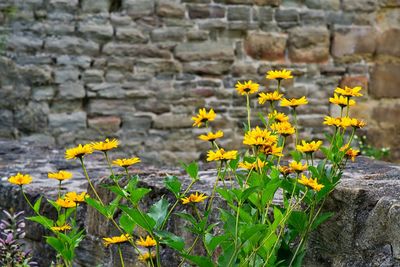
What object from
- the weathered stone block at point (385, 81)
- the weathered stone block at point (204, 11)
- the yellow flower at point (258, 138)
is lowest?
the weathered stone block at point (385, 81)

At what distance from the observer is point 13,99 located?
18.0 feet

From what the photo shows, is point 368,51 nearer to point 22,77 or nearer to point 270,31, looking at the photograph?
point 270,31

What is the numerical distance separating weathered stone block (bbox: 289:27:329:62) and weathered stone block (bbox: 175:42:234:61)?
1.77 feet

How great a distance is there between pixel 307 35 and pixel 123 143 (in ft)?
5.61

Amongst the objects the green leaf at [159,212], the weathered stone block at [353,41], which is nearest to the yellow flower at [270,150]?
the green leaf at [159,212]

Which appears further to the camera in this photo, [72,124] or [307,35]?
[307,35]

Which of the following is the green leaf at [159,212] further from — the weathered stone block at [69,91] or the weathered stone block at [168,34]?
the weathered stone block at [168,34]

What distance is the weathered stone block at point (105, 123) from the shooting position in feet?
18.6

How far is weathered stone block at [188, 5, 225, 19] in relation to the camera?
587cm

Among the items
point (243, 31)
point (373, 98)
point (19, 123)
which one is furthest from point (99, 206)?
point (373, 98)

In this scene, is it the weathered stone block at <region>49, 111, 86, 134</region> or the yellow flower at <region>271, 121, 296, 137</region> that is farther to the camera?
the weathered stone block at <region>49, 111, 86, 134</region>

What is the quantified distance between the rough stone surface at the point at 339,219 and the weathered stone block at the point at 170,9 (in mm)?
2490

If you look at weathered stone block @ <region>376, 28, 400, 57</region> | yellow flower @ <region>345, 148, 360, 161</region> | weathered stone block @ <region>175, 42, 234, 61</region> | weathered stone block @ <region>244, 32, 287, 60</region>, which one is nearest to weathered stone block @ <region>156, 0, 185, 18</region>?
weathered stone block @ <region>175, 42, 234, 61</region>

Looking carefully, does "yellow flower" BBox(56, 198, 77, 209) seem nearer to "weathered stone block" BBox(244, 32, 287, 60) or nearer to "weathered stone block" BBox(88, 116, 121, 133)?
"weathered stone block" BBox(88, 116, 121, 133)
